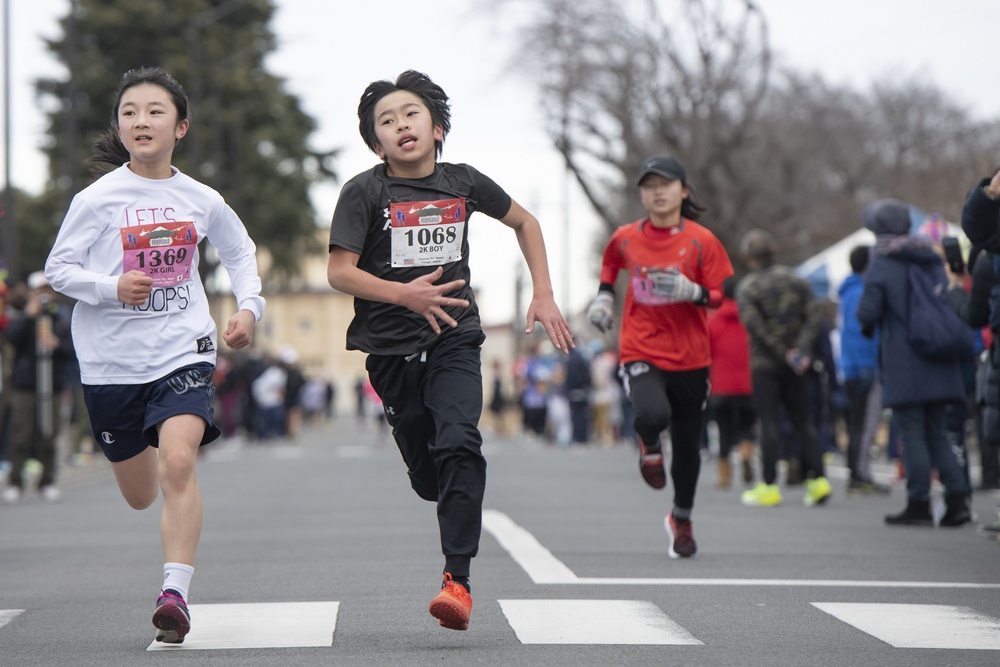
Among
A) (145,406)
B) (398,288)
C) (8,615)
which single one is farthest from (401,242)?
(8,615)

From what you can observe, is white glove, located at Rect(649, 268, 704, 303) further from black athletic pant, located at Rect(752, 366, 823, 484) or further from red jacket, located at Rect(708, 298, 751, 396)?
red jacket, located at Rect(708, 298, 751, 396)

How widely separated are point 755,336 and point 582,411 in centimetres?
1766

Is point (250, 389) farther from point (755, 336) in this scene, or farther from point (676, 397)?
point (676, 397)

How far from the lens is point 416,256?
20.8 feet

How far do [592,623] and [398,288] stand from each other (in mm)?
1370

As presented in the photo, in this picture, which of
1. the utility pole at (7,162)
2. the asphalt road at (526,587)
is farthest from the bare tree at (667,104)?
the asphalt road at (526,587)

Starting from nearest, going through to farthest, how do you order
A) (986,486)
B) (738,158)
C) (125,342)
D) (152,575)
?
(125,342), (152,575), (986,486), (738,158)

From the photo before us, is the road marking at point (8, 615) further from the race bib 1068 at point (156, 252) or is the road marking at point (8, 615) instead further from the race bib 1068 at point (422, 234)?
the race bib 1068 at point (422, 234)

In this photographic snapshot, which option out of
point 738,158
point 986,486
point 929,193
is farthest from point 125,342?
point 738,158

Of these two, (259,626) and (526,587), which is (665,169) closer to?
(526,587)

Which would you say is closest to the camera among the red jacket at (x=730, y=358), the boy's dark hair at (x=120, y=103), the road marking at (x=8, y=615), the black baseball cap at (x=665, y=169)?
the boy's dark hair at (x=120, y=103)

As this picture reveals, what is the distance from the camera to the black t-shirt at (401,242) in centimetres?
631

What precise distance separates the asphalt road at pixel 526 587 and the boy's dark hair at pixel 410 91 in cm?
178

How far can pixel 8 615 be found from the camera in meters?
6.96
